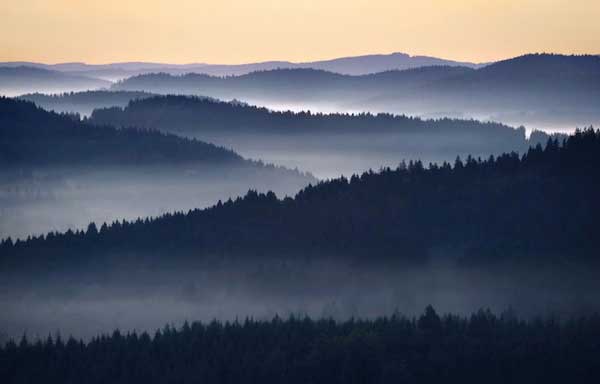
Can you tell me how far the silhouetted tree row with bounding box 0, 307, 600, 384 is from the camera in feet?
474

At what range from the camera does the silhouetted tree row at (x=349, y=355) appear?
14462 cm

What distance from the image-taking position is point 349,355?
148 meters

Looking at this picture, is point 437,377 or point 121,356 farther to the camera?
point 121,356

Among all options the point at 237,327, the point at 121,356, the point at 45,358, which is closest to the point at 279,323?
the point at 237,327

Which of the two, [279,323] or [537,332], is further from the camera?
[279,323]

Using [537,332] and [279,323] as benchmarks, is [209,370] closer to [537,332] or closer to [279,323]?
[279,323]

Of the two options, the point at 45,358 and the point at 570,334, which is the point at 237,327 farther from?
the point at 570,334

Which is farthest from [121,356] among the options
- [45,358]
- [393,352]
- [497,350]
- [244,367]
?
[497,350]

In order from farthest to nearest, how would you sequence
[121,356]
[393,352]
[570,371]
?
[121,356]
[393,352]
[570,371]

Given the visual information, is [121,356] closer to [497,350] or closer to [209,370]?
[209,370]

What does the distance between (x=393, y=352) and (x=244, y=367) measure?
18.7 m

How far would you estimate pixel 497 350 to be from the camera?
481 ft

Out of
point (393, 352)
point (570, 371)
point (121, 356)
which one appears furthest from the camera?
point (121, 356)

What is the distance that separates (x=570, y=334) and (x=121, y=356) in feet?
194
